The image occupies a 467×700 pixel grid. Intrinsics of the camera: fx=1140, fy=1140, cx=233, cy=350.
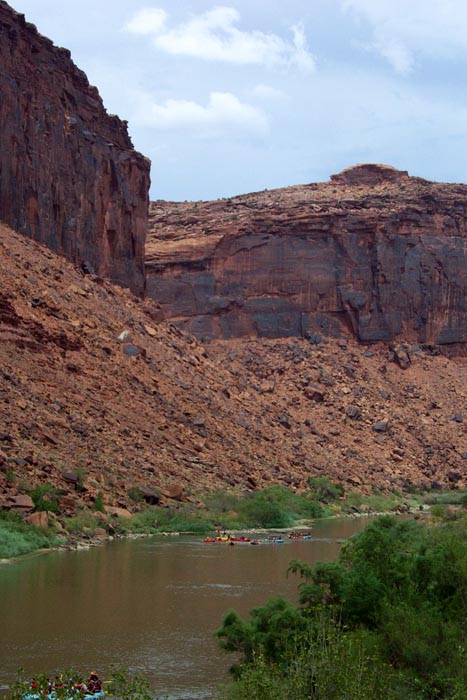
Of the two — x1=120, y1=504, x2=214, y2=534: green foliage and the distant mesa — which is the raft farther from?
the distant mesa

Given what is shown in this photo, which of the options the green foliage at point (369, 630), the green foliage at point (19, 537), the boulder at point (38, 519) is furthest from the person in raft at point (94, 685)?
the boulder at point (38, 519)

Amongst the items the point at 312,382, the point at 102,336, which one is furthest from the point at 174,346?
the point at 312,382

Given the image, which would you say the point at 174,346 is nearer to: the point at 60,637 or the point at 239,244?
the point at 239,244

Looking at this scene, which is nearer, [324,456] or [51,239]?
[51,239]

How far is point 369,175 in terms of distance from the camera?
9275 cm

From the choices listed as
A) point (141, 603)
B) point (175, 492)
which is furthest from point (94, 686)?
point (175, 492)

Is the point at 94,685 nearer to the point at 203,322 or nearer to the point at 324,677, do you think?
the point at 324,677

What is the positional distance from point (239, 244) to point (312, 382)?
→ 13639 millimetres

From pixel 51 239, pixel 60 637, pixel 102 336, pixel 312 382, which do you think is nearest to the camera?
pixel 60 637

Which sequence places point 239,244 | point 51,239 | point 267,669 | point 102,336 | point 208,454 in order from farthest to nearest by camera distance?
point 239,244
point 51,239
point 102,336
point 208,454
point 267,669

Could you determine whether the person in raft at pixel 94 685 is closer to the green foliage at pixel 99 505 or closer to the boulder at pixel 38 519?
the boulder at pixel 38 519

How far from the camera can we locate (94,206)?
59.9 m

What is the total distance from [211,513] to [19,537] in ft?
38.8

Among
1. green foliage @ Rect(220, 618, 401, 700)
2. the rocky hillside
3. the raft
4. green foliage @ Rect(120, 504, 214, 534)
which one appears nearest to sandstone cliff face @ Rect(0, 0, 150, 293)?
the rocky hillside
